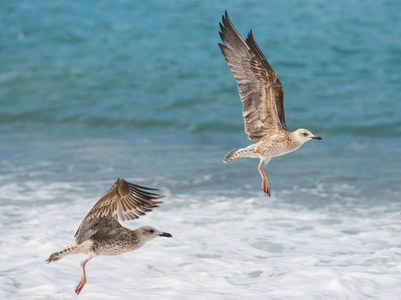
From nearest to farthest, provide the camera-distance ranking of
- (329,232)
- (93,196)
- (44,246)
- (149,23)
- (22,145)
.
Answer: (44,246)
(329,232)
(93,196)
(22,145)
(149,23)

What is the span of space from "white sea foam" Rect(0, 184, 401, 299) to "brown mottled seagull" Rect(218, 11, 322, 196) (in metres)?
1.46

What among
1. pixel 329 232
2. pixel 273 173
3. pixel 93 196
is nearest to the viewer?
pixel 329 232

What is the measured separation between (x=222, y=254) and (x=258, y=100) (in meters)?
2.13

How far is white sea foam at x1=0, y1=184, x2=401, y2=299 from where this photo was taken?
7.02 m

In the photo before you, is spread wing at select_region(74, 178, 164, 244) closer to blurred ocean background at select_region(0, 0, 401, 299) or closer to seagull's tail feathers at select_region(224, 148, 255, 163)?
seagull's tail feathers at select_region(224, 148, 255, 163)

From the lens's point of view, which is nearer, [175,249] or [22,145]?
[175,249]

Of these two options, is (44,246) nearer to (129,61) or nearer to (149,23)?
(129,61)

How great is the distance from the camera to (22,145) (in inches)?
535

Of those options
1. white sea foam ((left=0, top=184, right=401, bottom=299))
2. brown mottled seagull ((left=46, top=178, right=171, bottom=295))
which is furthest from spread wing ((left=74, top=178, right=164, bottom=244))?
white sea foam ((left=0, top=184, right=401, bottom=299))

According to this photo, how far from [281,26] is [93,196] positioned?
13.3m

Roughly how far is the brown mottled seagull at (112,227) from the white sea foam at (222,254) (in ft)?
4.30

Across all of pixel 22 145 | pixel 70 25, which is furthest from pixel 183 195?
pixel 70 25

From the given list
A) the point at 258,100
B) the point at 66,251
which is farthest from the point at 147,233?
the point at 258,100

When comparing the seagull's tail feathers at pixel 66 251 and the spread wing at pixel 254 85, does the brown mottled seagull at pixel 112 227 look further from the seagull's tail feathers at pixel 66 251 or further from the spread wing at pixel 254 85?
the spread wing at pixel 254 85
